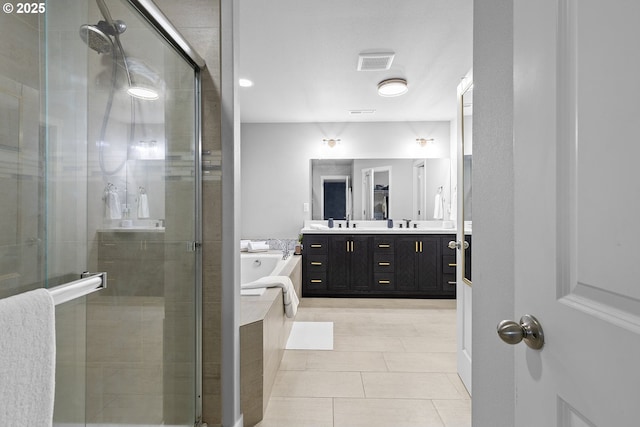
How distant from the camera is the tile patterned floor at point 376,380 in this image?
1.84m

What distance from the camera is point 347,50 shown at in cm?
267

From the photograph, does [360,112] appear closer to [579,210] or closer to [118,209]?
[118,209]

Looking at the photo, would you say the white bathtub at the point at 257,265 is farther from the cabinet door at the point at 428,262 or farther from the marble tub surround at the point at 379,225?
the cabinet door at the point at 428,262

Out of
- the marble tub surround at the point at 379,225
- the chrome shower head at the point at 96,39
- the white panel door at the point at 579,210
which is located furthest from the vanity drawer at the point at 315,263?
the white panel door at the point at 579,210

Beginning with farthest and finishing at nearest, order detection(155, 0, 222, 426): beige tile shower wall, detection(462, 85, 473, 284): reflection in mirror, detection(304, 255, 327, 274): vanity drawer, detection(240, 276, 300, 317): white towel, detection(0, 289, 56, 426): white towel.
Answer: detection(304, 255, 327, 274): vanity drawer, detection(240, 276, 300, 317): white towel, detection(462, 85, 473, 284): reflection in mirror, detection(155, 0, 222, 426): beige tile shower wall, detection(0, 289, 56, 426): white towel

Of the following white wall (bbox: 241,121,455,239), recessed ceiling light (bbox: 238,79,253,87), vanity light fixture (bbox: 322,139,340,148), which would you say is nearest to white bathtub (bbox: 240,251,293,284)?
white wall (bbox: 241,121,455,239)

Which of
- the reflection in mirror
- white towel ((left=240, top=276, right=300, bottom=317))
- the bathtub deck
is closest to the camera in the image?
the bathtub deck

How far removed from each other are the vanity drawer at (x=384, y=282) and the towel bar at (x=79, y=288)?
3.63m

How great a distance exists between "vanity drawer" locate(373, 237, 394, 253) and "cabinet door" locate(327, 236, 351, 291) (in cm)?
36

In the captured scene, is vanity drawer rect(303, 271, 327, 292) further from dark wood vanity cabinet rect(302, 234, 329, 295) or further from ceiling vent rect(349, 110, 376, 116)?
ceiling vent rect(349, 110, 376, 116)

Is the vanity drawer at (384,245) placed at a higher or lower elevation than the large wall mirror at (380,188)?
lower

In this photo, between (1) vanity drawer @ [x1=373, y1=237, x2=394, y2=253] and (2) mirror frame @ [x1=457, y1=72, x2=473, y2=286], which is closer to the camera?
(2) mirror frame @ [x1=457, y1=72, x2=473, y2=286]

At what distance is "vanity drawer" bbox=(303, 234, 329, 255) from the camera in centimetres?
437

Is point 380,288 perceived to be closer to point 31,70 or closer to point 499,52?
point 499,52
